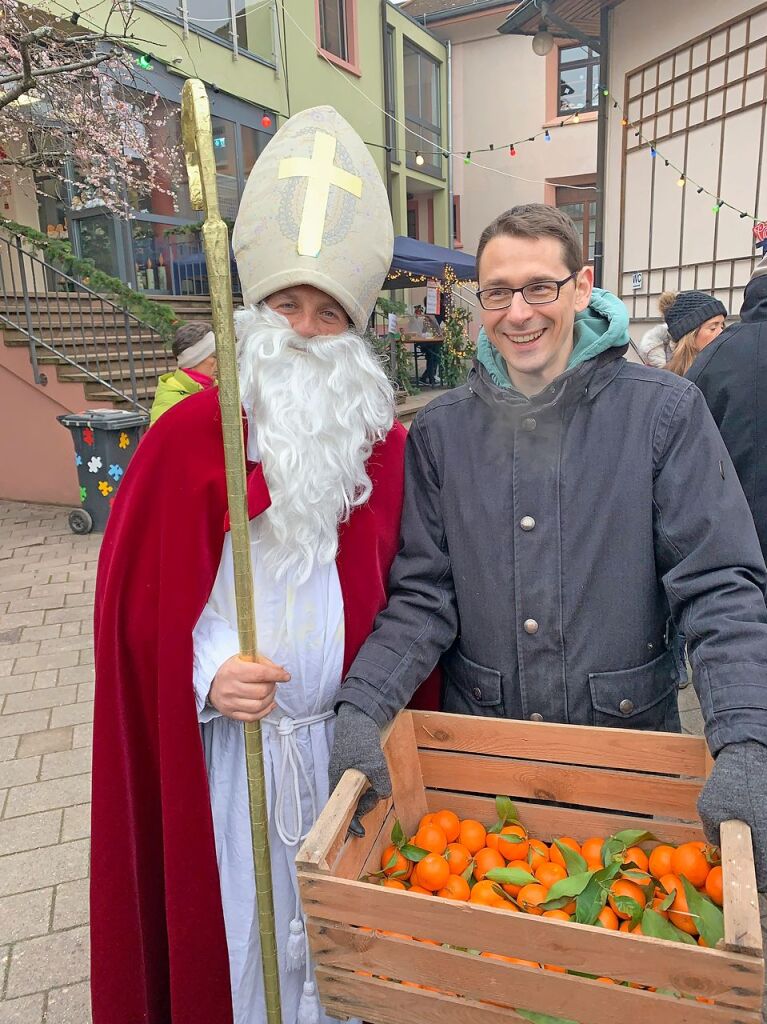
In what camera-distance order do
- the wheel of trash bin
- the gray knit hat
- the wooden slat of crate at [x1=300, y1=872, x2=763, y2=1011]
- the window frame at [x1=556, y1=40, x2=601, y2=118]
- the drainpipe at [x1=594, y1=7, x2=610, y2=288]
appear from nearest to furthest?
the wooden slat of crate at [x1=300, y1=872, x2=763, y2=1011], the gray knit hat, the wheel of trash bin, the drainpipe at [x1=594, y1=7, x2=610, y2=288], the window frame at [x1=556, y1=40, x2=601, y2=118]

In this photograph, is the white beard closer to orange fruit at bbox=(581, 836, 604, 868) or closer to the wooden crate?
the wooden crate

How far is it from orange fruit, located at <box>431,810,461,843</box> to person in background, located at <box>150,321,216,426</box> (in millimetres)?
3368

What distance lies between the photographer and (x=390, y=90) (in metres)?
15.5

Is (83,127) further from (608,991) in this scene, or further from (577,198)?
(577,198)

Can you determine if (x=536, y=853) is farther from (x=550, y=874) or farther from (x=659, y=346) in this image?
(x=659, y=346)

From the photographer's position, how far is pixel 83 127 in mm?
7422

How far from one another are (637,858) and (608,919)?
179 mm

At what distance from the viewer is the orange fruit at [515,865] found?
1.37 metres

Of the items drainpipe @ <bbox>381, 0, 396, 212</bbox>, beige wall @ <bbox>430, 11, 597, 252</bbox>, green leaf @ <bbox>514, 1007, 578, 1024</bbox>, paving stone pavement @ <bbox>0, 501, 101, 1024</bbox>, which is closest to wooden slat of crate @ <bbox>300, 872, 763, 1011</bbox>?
green leaf @ <bbox>514, 1007, 578, 1024</bbox>

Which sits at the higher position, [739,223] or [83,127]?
[83,127]

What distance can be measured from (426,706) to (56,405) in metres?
6.99

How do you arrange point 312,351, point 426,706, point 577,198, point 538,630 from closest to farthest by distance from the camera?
1. point 538,630
2. point 312,351
3. point 426,706
4. point 577,198

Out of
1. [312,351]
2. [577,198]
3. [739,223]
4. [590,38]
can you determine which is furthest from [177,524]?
[577,198]

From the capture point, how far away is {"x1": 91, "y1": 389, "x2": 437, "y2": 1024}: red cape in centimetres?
160
